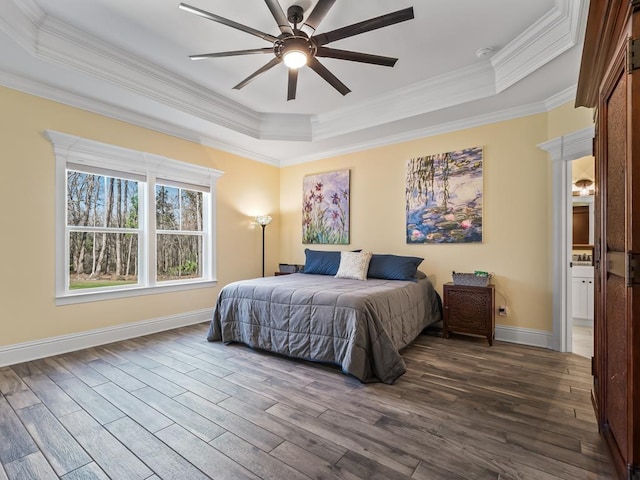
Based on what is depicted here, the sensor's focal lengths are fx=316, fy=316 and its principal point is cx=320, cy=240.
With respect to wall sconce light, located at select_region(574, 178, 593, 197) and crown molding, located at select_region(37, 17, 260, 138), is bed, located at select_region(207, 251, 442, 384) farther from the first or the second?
wall sconce light, located at select_region(574, 178, 593, 197)

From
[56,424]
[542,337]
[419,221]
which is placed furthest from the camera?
[419,221]

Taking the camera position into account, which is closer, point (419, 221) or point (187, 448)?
point (187, 448)

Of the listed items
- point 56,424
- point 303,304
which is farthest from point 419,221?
point 56,424

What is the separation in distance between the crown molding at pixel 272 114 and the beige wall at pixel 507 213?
64cm

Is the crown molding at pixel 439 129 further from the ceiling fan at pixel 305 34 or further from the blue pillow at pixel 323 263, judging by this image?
the ceiling fan at pixel 305 34

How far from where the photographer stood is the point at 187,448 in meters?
1.70

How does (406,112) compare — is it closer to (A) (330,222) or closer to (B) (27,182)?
(A) (330,222)

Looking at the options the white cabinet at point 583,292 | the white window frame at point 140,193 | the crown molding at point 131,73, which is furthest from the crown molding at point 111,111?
the white cabinet at point 583,292

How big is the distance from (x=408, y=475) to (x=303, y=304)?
164cm

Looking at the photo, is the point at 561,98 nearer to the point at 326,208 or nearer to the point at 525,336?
the point at 525,336

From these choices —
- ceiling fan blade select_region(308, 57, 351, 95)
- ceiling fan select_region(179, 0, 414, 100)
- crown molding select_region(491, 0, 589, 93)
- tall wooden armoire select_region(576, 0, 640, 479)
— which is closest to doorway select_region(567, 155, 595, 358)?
crown molding select_region(491, 0, 589, 93)

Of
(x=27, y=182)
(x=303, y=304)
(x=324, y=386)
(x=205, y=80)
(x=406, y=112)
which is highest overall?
(x=205, y=80)

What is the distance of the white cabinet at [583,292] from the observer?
4270 mm

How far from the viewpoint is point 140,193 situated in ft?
13.1
